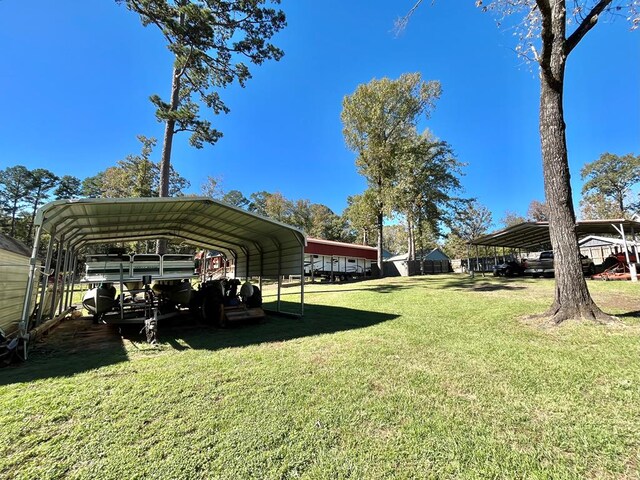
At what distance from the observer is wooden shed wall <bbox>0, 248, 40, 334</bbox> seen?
Answer: 5.30 metres

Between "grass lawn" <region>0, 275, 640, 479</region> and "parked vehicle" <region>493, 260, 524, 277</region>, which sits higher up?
"parked vehicle" <region>493, 260, 524, 277</region>

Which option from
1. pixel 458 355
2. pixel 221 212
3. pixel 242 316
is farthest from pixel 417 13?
pixel 242 316

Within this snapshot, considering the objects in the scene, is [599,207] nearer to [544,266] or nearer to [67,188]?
[544,266]

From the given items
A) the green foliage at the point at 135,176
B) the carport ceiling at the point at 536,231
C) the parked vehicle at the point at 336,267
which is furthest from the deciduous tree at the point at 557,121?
the green foliage at the point at 135,176

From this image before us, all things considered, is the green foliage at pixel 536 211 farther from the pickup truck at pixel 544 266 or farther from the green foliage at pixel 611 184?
the pickup truck at pixel 544 266

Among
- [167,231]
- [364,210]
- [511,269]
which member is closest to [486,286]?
[511,269]

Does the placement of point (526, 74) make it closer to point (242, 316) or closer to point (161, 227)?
point (242, 316)

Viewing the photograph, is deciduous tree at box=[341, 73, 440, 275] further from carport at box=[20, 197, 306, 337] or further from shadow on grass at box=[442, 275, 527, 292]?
carport at box=[20, 197, 306, 337]

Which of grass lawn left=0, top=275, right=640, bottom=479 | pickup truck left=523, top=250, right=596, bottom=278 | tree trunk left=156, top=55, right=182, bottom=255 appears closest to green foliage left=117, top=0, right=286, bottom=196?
tree trunk left=156, top=55, right=182, bottom=255

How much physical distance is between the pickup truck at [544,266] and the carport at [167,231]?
16.3m

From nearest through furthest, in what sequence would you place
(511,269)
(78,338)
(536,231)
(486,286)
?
(78,338) → (486,286) → (536,231) → (511,269)

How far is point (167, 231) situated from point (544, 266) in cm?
2012

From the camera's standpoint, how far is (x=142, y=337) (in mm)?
6363

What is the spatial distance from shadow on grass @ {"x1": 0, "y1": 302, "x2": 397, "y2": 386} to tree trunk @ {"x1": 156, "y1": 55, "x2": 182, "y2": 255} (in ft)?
11.9
